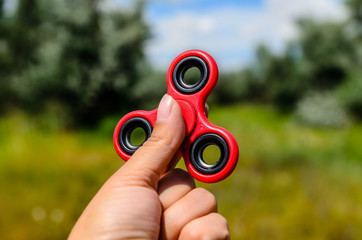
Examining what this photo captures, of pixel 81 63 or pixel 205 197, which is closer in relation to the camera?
pixel 205 197

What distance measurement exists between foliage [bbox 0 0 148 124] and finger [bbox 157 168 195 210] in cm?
773

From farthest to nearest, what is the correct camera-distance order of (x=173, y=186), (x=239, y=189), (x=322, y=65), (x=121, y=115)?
(x=322, y=65), (x=121, y=115), (x=239, y=189), (x=173, y=186)

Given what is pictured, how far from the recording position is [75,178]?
4867 mm

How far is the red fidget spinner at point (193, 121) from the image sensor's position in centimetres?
138

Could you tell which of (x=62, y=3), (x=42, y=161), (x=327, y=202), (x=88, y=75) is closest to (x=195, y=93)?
(x=327, y=202)

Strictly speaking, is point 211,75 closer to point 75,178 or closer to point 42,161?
point 75,178

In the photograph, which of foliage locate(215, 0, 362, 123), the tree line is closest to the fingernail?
the tree line

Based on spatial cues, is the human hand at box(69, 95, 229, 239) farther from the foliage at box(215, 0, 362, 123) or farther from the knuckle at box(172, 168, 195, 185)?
the foliage at box(215, 0, 362, 123)

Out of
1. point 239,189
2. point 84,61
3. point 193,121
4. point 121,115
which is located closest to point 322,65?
point 121,115

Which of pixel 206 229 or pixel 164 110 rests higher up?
pixel 164 110

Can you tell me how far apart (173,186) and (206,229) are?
0.20 m

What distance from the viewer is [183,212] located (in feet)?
4.66

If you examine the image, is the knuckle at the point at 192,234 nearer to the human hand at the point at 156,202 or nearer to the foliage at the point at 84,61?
the human hand at the point at 156,202

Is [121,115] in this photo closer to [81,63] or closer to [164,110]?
[81,63]
